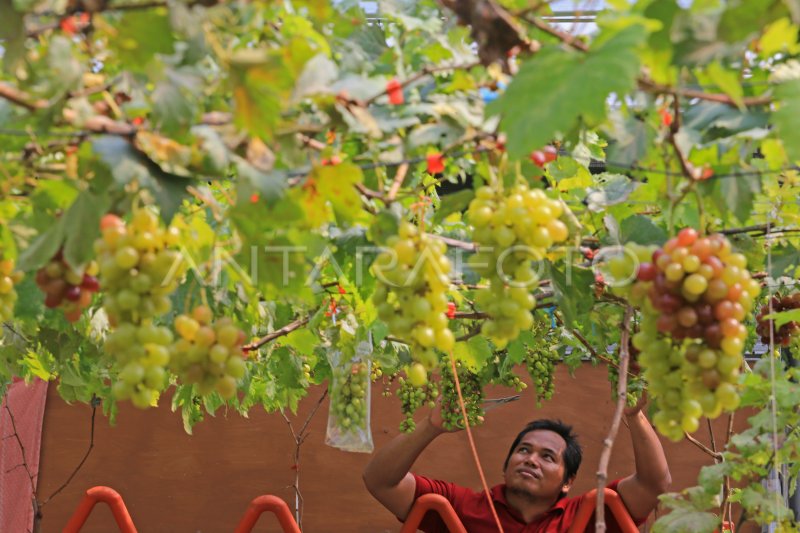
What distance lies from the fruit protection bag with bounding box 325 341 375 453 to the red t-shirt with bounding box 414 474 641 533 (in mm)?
526

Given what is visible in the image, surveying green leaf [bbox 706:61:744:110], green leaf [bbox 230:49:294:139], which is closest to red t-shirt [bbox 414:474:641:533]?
green leaf [bbox 706:61:744:110]

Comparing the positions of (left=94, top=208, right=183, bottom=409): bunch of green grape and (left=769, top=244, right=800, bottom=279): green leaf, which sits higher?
(left=769, top=244, right=800, bottom=279): green leaf

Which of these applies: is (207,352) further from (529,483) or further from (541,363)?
(541,363)

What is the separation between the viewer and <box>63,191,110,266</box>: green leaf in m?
1.33

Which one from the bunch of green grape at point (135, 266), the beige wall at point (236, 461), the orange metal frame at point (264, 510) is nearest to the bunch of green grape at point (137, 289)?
the bunch of green grape at point (135, 266)

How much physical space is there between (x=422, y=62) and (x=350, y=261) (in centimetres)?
57

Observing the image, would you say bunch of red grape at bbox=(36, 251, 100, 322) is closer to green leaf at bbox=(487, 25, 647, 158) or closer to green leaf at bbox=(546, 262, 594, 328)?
green leaf at bbox=(487, 25, 647, 158)

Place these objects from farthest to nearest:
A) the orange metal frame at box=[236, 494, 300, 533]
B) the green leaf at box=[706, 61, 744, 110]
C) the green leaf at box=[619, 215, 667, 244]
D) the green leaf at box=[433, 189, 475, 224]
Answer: the orange metal frame at box=[236, 494, 300, 533]
the green leaf at box=[619, 215, 667, 244]
the green leaf at box=[433, 189, 475, 224]
the green leaf at box=[706, 61, 744, 110]

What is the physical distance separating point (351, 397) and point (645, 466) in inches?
40.6

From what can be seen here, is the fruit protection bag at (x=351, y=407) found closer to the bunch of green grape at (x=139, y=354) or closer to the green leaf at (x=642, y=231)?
the green leaf at (x=642, y=231)

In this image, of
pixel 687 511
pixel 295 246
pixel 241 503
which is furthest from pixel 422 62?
pixel 241 503

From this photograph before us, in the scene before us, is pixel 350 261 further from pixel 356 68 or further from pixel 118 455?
pixel 118 455

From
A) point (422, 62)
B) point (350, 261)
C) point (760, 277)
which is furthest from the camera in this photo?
point (760, 277)

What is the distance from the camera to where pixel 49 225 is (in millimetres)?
1457
